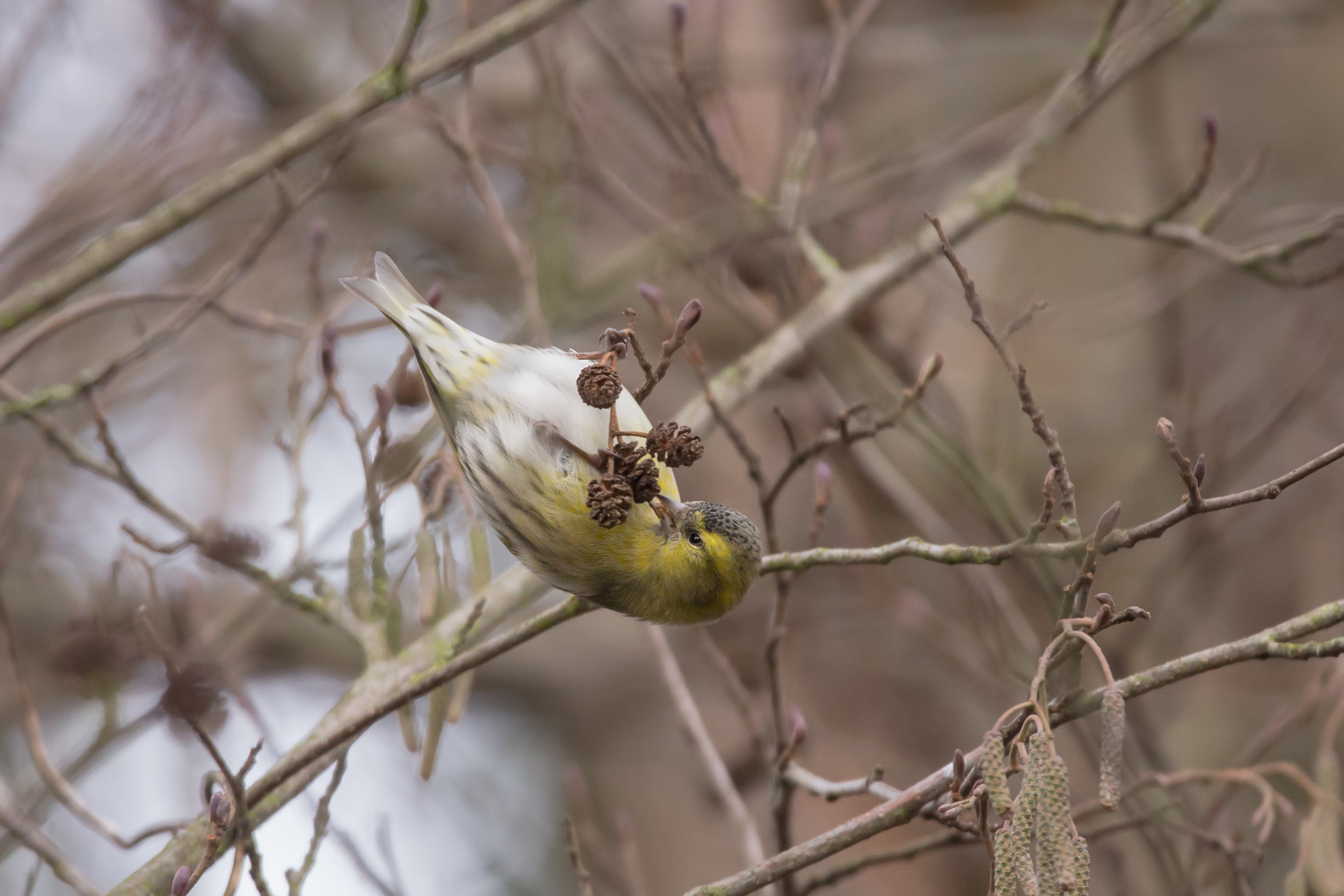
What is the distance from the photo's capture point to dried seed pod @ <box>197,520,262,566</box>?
2568 mm

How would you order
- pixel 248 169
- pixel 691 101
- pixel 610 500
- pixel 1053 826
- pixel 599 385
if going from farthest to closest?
pixel 691 101
pixel 248 169
pixel 610 500
pixel 599 385
pixel 1053 826

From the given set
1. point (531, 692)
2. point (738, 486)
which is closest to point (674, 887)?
point (531, 692)

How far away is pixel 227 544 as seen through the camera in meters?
2.61

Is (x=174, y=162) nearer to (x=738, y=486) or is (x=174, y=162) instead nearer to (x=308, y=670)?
(x=308, y=670)

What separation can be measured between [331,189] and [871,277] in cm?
373

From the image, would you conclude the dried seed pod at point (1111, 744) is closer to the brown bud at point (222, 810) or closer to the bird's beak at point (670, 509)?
the bird's beak at point (670, 509)

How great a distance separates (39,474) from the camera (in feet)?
16.5

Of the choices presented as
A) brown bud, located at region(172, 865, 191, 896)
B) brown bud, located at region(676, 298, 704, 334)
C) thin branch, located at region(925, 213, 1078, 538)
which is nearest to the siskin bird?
brown bud, located at region(676, 298, 704, 334)

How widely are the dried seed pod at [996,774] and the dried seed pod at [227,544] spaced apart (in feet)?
5.96

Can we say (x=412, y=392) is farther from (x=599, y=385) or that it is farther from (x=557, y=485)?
(x=599, y=385)

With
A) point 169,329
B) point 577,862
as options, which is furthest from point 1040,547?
point 169,329

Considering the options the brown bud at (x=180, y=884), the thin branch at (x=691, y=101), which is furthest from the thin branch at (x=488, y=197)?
the brown bud at (x=180, y=884)

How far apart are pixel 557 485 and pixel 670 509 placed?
34 centimetres

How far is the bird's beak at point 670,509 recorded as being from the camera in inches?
101
